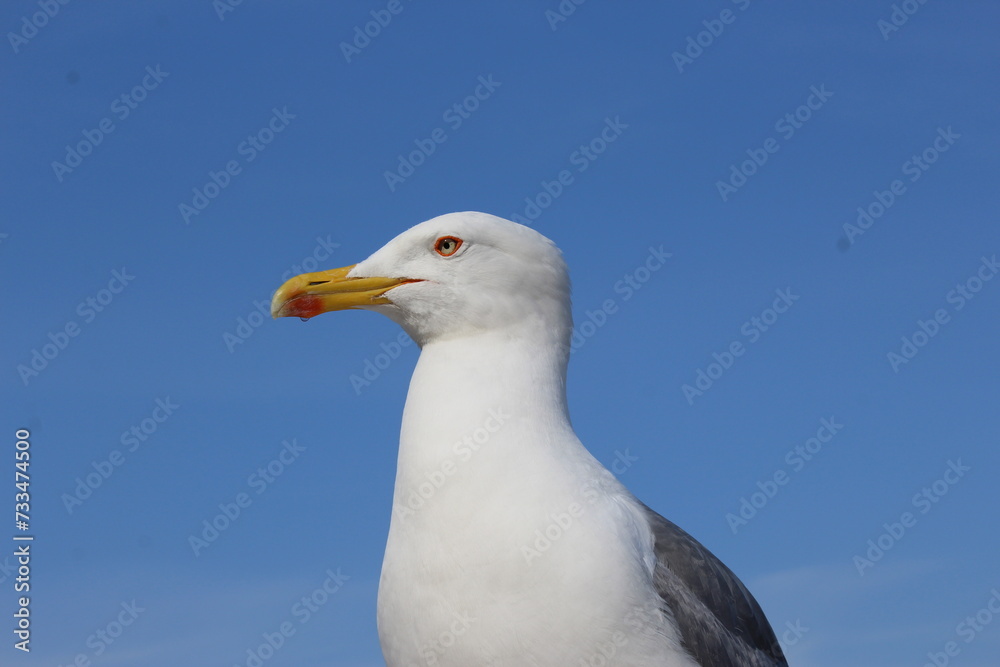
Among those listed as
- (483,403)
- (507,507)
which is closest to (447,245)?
(483,403)

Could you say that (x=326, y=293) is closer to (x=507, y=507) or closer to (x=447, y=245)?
(x=447, y=245)

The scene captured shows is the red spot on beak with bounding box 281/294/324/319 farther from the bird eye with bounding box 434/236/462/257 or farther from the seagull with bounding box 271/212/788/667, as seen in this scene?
the bird eye with bounding box 434/236/462/257

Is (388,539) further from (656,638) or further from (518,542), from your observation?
(656,638)

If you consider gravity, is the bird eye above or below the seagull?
above

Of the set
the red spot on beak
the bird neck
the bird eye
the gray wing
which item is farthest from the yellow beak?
the gray wing

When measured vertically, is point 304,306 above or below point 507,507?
below

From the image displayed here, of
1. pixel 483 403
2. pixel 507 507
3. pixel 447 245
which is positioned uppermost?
pixel 447 245

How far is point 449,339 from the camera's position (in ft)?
19.7

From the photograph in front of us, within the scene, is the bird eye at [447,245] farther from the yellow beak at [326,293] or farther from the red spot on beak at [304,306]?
the red spot on beak at [304,306]

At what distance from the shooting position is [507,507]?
525 cm

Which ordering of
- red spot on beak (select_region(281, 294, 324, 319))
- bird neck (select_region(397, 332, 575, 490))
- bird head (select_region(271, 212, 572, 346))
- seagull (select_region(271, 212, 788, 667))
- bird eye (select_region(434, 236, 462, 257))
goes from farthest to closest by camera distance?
red spot on beak (select_region(281, 294, 324, 319)), bird eye (select_region(434, 236, 462, 257)), bird head (select_region(271, 212, 572, 346)), bird neck (select_region(397, 332, 575, 490)), seagull (select_region(271, 212, 788, 667))

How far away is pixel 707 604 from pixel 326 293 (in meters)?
3.16

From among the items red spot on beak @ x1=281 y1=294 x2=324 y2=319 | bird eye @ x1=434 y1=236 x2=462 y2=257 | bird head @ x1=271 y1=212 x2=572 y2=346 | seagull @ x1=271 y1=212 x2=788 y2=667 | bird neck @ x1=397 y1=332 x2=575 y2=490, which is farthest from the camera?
red spot on beak @ x1=281 y1=294 x2=324 y2=319

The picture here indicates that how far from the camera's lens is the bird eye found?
6168mm
